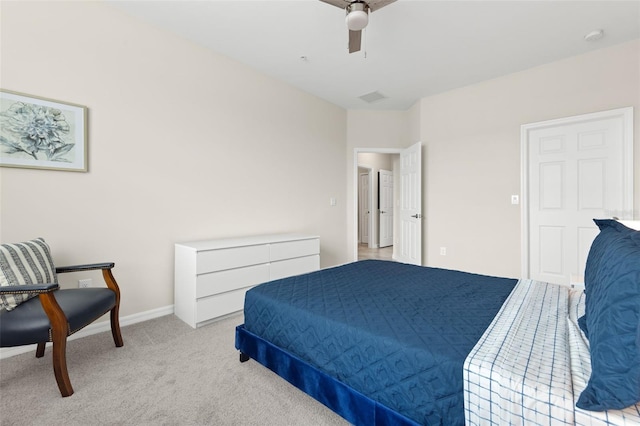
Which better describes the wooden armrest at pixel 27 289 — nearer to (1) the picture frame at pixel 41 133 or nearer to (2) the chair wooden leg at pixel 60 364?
(2) the chair wooden leg at pixel 60 364

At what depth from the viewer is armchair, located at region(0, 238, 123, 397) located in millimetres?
1528

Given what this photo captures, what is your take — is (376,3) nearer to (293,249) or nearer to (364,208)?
(293,249)

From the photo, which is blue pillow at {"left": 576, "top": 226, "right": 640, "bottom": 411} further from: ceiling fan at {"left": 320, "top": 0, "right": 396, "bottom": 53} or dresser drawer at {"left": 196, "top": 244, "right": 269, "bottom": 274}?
dresser drawer at {"left": 196, "top": 244, "right": 269, "bottom": 274}

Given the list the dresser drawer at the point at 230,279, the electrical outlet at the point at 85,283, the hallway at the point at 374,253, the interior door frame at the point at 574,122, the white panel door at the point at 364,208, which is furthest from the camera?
the white panel door at the point at 364,208

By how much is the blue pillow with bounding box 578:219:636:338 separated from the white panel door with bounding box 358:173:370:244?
226 inches

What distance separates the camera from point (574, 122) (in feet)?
10.5

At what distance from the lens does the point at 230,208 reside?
3.29m

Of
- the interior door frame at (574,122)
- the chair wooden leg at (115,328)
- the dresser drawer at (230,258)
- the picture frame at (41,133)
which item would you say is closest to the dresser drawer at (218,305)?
the dresser drawer at (230,258)

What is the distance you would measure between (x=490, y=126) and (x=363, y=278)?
2999 mm

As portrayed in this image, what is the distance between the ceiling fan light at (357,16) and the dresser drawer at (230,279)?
Answer: 2.22 m

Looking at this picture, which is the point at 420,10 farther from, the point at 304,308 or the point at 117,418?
the point at 117,418

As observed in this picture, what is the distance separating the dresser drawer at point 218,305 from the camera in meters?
2.53

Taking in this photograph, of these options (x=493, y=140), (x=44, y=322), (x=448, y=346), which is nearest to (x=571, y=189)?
(x=493, y=140)

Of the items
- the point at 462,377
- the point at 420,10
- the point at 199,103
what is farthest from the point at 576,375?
the point at 199,103
